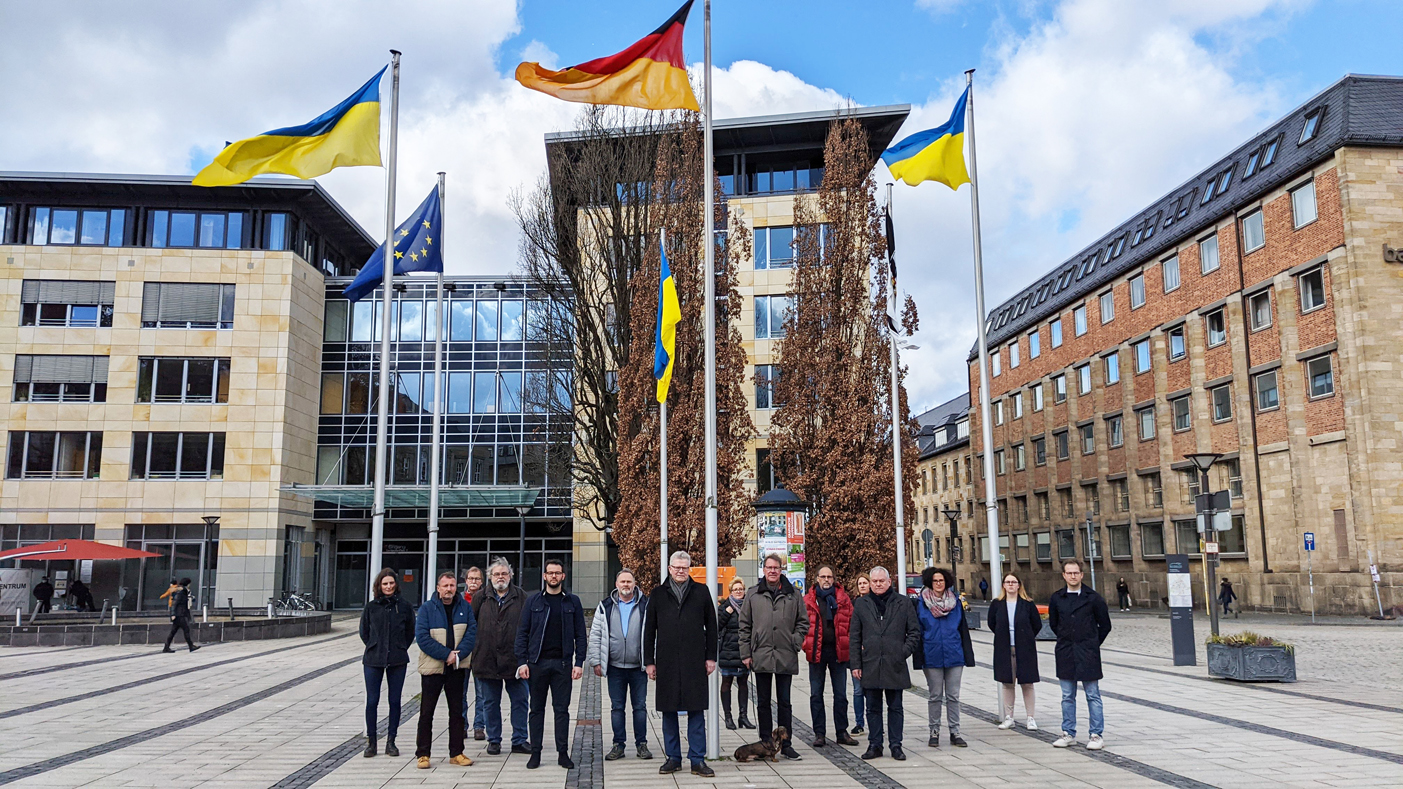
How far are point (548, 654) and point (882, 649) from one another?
10.8ft

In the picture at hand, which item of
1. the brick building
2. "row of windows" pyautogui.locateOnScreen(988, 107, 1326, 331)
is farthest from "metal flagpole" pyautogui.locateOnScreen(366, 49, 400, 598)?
"row of windows" pyautogui.locateOnScreen(988, 107, 1326, 331)

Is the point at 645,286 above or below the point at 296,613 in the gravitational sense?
above

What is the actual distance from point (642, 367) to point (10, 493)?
3025cm

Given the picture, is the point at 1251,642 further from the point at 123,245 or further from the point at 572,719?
the point at 123,245

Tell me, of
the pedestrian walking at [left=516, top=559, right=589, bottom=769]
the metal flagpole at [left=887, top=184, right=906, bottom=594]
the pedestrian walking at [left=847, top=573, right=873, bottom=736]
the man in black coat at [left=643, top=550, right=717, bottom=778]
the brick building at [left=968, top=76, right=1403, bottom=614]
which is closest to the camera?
the man in black coat at [left=643, top=550, right=717, bottom=778]

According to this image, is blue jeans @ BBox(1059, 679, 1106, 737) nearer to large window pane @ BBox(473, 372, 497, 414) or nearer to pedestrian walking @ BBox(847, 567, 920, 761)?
pedestrian walking @ BBox(847, 567, 920, 761)

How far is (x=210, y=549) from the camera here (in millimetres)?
41281

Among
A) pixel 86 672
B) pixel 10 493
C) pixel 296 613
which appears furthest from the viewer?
pixel 10 493

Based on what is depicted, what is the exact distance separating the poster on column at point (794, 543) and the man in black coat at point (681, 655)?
390 inches

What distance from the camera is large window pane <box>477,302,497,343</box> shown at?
4528cm

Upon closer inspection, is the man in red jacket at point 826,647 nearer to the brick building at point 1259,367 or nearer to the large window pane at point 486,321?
the brick building at point 1259,367

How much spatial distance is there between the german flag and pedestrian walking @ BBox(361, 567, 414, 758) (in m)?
5.65

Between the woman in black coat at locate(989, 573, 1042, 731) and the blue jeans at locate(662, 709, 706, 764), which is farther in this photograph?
the woman in black coat at locate(989, 573, 1042, 731)

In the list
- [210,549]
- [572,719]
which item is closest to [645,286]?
[572,719]
